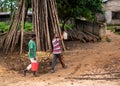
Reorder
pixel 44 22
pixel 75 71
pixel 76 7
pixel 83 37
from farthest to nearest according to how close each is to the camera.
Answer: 1. pixel 83 37
2. pixel 76 7
3. pixel 44 22
4. pixel 75 71

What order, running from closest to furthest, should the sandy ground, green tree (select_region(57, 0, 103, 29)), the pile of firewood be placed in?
1. the sandy ground
2. the pile of firewood
3. green tree (select_region(57, 0, 103, 29))

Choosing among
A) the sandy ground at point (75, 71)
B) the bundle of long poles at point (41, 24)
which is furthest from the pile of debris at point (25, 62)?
the bundle of long poles at point (41, 24)

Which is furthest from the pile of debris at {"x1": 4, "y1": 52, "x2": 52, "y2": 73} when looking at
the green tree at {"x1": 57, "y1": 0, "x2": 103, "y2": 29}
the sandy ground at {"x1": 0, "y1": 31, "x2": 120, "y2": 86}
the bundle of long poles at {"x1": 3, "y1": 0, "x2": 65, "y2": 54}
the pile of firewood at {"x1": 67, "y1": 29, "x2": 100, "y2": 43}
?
the green tree at {"x1": 57, "y1": 0, "x2": 103, "y2": 29}

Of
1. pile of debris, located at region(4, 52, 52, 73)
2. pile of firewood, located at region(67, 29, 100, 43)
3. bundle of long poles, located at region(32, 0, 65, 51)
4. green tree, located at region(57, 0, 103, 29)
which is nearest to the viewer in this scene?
pile of debris, located at region(4, 52, 52, 73)

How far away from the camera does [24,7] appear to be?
633 inches

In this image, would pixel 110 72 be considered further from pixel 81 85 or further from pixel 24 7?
pixel 24 7

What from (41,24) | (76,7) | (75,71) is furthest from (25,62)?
(76,7)

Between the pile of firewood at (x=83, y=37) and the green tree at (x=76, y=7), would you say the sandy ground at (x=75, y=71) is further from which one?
the green tree at (x=76, y=7)

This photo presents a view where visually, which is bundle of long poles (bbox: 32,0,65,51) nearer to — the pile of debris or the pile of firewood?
the pile of debris

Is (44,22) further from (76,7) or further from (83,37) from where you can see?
→ (83,37)

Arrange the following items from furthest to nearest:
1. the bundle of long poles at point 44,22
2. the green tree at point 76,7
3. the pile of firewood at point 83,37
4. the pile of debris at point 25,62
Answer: the green tree at point 76,7, the pile of firewood at point 83,37, the bundle of long poles at point 44,22, the pile of debris at point 25,62

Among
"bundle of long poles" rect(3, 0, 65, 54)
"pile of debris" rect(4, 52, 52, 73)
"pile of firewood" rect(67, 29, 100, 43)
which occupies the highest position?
"bundle of long poles" rect(3, 0, 65, 54)

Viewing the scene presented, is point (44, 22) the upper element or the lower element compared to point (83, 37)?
upper

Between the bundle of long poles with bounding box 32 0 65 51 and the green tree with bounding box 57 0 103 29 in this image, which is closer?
the bundle of long poles with bounding box 32 0 65 51
